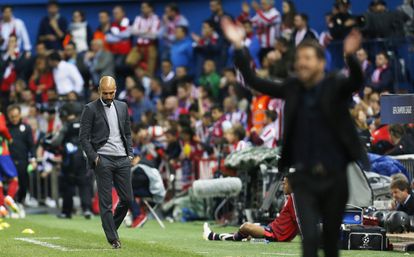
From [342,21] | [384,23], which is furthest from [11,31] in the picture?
[384,23]

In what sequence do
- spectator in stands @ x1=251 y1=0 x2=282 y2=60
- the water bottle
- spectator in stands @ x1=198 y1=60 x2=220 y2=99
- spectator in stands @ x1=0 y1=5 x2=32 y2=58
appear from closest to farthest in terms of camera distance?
the water bottle → spectator in stands @ x1=251 y1=0 x2=282 y2=60 → spectator in stands @ x1=198 y1=60 x2=220 y2=99 → spectator in stands @ x1=0 y1=5 x2=32 y2=58

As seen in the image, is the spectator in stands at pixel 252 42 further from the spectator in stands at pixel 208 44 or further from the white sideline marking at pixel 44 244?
the white sideline marking at pixel 44 244

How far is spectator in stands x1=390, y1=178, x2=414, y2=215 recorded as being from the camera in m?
16.6

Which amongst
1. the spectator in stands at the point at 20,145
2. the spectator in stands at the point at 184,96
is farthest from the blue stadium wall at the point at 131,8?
the spectator in stands at the point at 20,145

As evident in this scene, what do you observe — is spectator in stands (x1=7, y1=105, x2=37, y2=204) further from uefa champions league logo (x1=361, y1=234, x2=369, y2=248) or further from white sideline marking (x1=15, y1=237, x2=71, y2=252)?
uefa champions league logo (x1=361, y1=234, x2=369, y2=248)

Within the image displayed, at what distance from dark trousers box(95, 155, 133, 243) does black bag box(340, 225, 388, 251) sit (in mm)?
2935

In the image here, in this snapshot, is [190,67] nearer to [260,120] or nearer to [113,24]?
[113,24]

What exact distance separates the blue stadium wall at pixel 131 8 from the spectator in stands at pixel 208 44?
1.97 metres

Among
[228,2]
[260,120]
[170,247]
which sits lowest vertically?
[170,247]

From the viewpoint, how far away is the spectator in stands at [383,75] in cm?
2369

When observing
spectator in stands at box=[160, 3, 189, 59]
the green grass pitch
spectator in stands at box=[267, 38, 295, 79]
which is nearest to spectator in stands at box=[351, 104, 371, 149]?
spectator in stands at box=[267, 38, 295, 79]

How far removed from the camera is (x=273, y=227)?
654 inches

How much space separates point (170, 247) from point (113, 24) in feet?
50.6

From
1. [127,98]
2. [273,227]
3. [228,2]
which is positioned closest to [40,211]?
[127,98]
